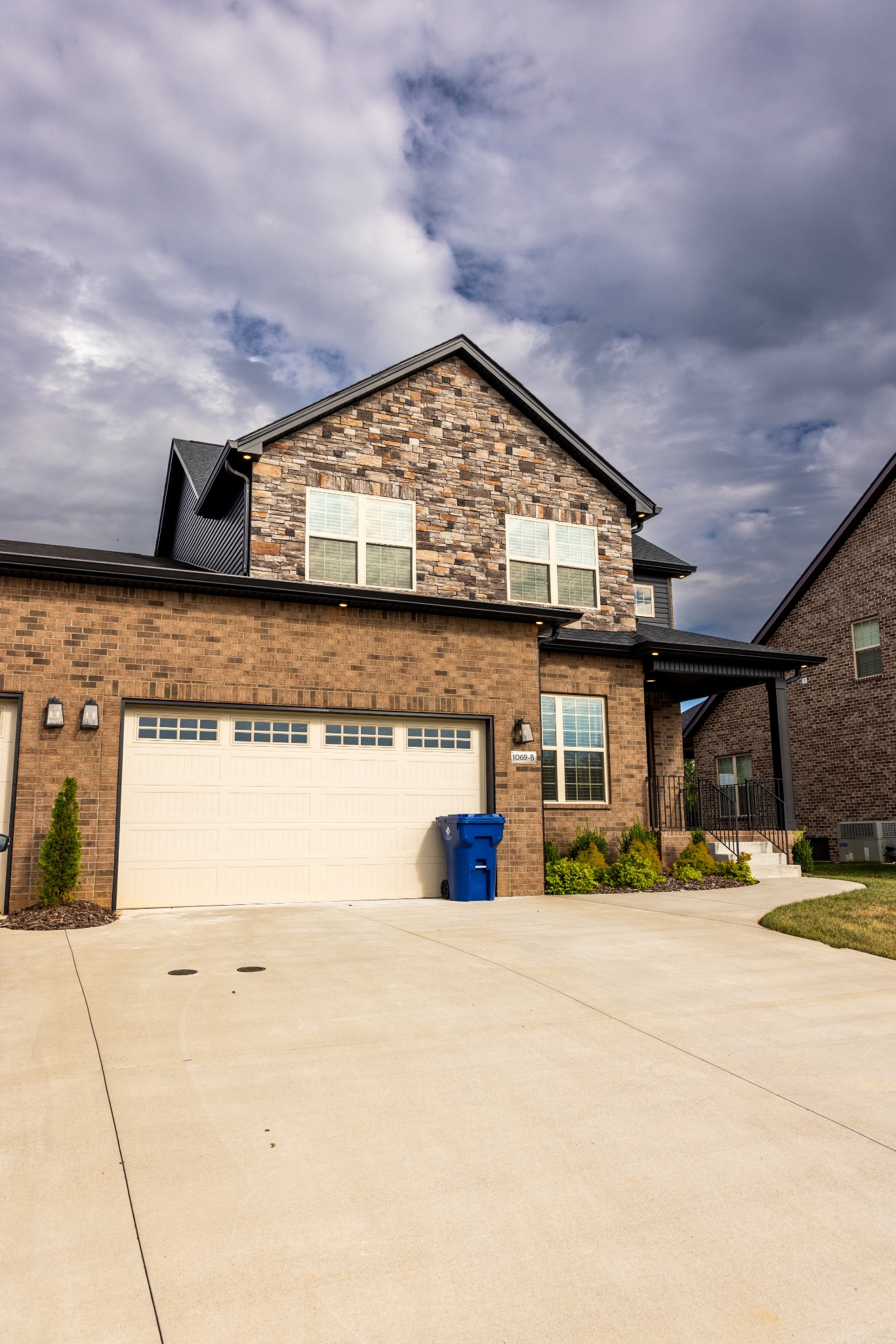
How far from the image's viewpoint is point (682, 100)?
1173 cm

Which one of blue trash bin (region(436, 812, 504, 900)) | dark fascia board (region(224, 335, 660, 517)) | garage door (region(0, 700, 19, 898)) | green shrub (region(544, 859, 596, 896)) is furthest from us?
dark fascia board (region(224, 335, 660, 517))

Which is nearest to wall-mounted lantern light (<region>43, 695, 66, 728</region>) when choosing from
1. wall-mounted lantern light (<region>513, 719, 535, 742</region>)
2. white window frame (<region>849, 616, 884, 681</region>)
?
wall-mounted lantern light (<region>513, 719, 535, 742</region>)

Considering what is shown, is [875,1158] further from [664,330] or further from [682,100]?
[664,330]

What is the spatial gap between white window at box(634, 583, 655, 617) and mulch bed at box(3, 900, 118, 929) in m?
13.1

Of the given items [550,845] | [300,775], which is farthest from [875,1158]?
[550,845]

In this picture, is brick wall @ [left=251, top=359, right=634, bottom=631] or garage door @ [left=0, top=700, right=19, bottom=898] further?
brick wall @ [left=251, top=359, right=634, bottom=631]

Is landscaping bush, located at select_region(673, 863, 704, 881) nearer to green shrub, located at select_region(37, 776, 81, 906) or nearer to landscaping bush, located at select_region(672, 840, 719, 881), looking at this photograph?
landscaping bush, located at select_region(672, 840, 719, 881)

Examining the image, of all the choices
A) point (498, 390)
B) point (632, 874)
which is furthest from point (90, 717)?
point (498, 390)

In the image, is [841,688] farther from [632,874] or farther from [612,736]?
[632,874]

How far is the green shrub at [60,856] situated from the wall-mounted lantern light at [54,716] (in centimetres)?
85

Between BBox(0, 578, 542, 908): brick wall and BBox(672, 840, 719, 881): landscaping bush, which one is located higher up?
BBox(0, 578, 542, 908): brick wall

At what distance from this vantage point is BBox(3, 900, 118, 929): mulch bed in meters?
9.37

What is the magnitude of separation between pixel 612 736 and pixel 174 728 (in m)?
7.74

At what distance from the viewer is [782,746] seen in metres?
16.9
